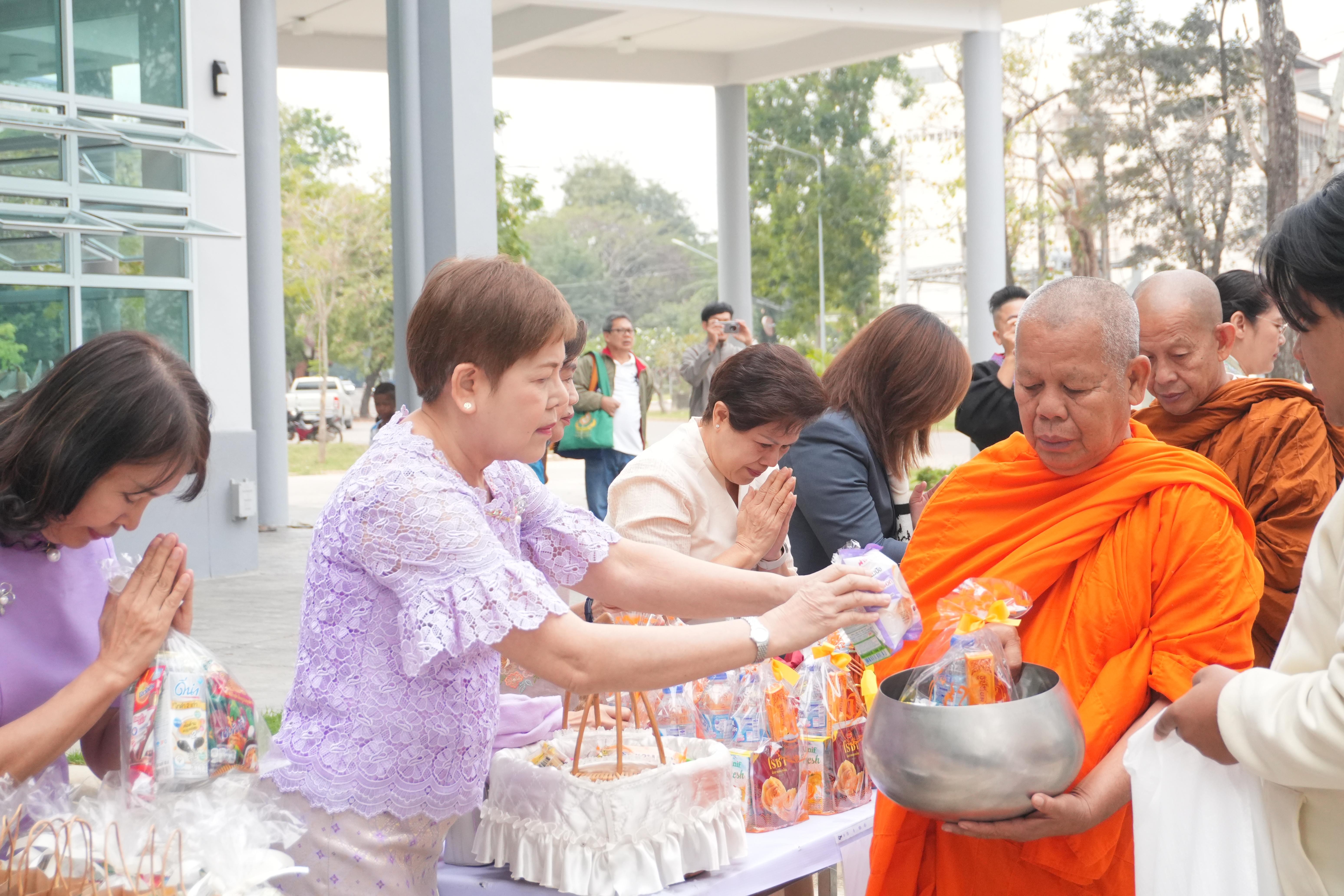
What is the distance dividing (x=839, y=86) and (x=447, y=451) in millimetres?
35801

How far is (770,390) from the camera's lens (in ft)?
11.1

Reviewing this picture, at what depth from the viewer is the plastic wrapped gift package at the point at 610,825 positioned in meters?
2.01

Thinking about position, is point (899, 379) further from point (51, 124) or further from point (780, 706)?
Result: point (51, 124)

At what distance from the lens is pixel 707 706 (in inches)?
99.7

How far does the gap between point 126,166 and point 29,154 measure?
2.27 ft

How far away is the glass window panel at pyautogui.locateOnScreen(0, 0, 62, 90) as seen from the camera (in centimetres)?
761

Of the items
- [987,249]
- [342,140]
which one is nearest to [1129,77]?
[987,249]

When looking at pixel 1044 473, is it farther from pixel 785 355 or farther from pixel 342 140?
pixel 342 140

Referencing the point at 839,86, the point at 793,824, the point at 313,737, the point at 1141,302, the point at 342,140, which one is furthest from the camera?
the point at 342,140

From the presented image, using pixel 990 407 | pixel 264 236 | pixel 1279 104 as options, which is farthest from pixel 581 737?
pixel 1279 104

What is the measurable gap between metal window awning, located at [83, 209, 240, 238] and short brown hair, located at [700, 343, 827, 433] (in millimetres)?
5824

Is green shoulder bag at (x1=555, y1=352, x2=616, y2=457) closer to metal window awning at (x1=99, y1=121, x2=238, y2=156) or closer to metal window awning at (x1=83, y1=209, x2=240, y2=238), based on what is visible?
metal window awning at (x1=83, y1=209, x2=240, y2=238)

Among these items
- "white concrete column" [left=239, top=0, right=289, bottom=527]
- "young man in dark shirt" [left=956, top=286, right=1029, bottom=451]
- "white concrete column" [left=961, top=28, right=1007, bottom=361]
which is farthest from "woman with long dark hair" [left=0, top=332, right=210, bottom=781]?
"white concrete column" [left=961, top=28, right=1007, bottom=361]

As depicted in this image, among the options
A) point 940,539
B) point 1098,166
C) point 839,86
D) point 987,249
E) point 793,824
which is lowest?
point 793,824
